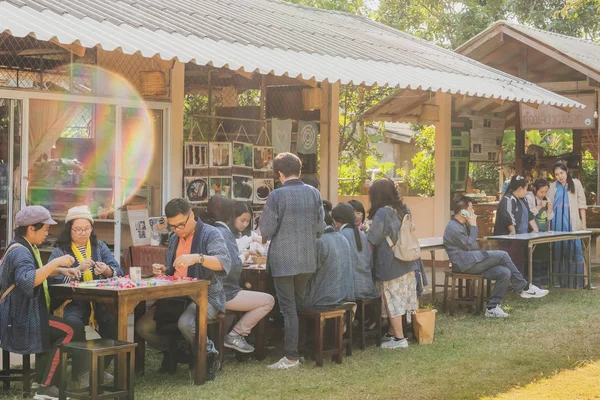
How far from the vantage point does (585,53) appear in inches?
675

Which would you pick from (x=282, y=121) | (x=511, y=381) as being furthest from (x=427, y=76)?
(x=511, y=381)

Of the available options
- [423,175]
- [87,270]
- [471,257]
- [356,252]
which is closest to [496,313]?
[471,257]

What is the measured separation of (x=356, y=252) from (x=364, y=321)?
635 millimetres

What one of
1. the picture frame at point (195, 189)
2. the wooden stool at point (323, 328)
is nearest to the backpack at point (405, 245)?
the wooden stool at point (323, 328)

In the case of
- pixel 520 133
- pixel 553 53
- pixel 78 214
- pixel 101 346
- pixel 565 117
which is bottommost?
pixel 101 346

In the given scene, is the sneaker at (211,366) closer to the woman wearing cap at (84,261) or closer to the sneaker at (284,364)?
the sneaker at (284,364)

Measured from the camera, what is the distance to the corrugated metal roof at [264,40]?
8320 millimetres

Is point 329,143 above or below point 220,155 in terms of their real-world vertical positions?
above

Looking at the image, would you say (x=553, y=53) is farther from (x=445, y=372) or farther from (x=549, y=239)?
(x=445, y=372)

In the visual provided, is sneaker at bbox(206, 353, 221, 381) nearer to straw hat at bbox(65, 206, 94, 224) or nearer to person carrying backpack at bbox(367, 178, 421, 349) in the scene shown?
straw hat at bbox(65, 206, 94, 224)

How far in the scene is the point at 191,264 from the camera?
724 cm

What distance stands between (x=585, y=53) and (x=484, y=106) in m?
2.29

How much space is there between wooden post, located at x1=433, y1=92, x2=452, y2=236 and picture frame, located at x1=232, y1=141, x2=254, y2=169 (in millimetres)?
4208

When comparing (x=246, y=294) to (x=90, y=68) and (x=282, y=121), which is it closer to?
(x=90, y=68)
